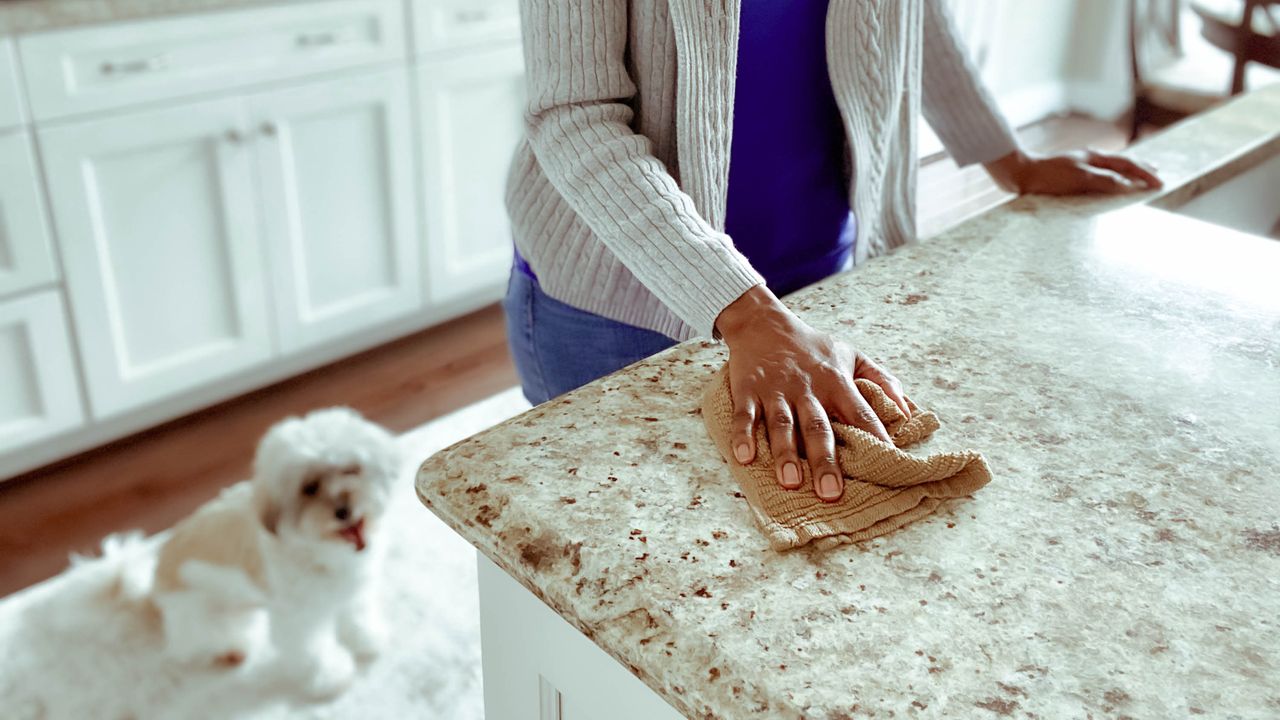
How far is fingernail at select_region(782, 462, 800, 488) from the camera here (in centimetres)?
68

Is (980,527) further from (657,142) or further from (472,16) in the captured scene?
(472,16)

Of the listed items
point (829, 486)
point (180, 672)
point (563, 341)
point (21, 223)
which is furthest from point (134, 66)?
point (829, 486)

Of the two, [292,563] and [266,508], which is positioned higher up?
[266,508]

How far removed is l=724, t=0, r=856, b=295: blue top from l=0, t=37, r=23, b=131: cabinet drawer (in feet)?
4.48

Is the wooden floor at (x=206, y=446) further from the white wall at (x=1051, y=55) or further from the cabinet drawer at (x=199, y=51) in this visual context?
the white wall at (x=1051, y=55)

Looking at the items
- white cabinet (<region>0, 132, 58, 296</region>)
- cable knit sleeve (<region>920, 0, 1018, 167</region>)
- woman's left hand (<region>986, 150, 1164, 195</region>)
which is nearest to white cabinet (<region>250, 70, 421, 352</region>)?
white cabinet (<region>0, 132, 58, 296</region>)

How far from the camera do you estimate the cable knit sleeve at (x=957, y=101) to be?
1.21 meters

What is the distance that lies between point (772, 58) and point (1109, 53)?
389 centimetres

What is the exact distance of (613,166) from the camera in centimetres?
87

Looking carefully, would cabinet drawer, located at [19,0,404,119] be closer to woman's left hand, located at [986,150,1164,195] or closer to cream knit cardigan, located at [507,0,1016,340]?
cream knit cardigan, located at [507,0,1016,340]

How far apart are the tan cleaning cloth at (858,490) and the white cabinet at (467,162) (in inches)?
72.8

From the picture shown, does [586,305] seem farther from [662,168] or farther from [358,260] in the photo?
[358,260]

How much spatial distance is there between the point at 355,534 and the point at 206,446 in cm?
85

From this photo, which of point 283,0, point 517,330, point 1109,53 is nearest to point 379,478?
point 517,330
